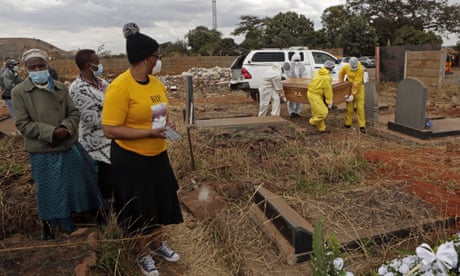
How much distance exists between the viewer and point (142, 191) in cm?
240

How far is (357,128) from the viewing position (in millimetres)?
7246

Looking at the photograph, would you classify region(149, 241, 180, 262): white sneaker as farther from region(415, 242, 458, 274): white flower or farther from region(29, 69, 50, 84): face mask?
region(415, 242, 458, 274): white flower

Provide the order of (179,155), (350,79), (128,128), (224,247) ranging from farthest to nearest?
1. (350,79)
2. (179,155)
3. (224,247)
4. (128,128)

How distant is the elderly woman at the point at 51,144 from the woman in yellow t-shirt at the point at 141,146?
1.63 ft

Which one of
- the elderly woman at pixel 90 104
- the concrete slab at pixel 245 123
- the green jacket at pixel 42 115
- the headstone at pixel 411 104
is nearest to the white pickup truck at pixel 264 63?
the headstone at pixel 411 104

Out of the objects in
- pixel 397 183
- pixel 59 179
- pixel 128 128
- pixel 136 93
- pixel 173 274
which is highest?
pixel 136 93

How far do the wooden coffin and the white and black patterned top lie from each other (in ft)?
16.5

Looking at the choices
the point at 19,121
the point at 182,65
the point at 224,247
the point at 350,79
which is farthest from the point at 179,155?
the point at 182,65

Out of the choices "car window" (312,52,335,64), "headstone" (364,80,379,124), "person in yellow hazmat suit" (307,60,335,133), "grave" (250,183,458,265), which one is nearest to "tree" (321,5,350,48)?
"car window" (312,52,335,64)

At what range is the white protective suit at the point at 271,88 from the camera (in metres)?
7.73

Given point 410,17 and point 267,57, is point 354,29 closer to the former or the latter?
point 410,17

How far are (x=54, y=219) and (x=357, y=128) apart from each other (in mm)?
5989

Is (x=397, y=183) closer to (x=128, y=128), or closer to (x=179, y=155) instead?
(x=179, y=155)

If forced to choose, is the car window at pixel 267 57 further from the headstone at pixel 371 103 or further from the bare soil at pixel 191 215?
the bare soil at pixel 191 215
